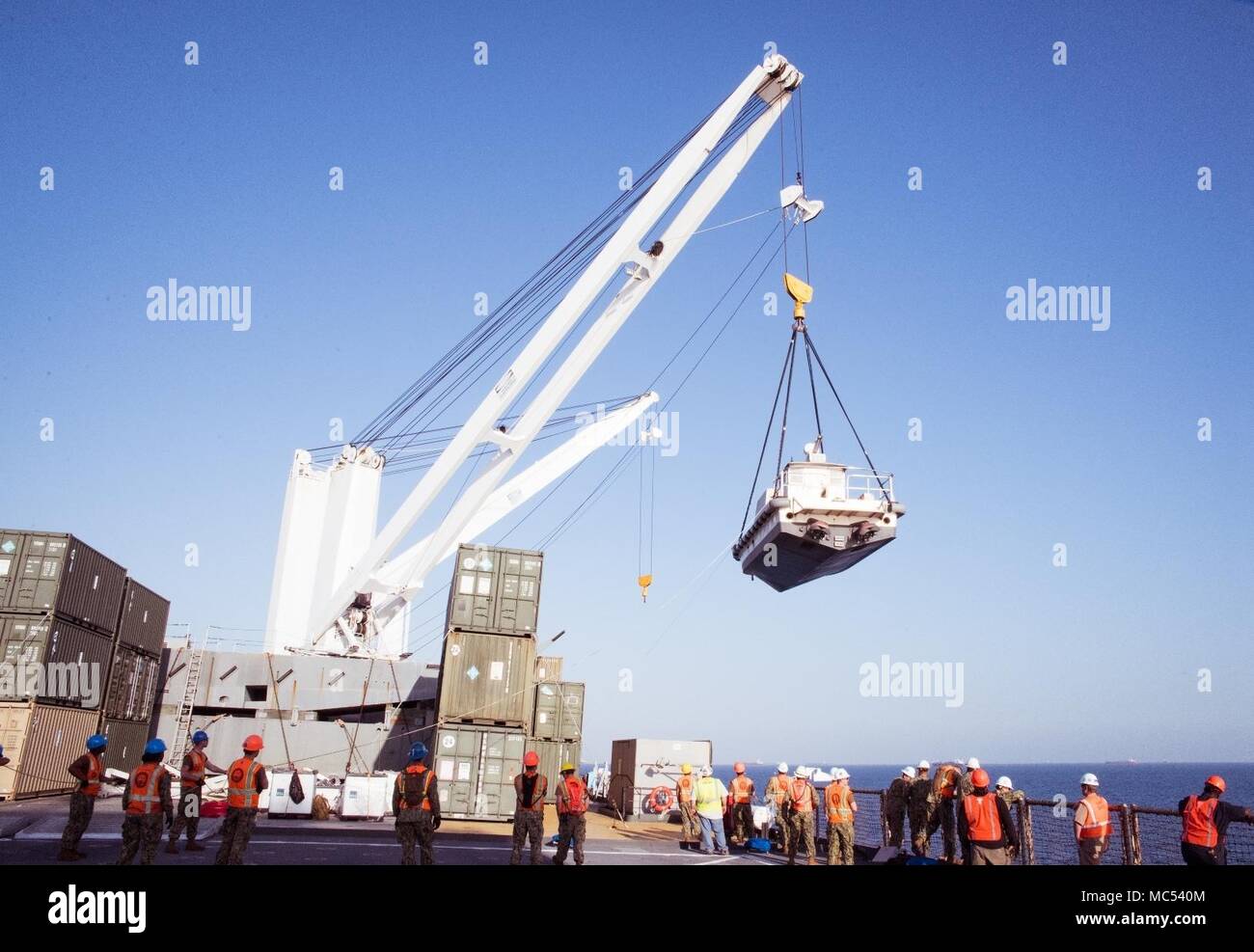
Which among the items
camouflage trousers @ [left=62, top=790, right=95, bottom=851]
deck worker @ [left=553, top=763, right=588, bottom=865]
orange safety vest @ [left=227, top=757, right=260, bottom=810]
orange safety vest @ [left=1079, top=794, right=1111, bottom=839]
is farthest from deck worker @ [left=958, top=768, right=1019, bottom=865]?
camouflage trousers @ [left=62, top=790, right=95, bottom=851]

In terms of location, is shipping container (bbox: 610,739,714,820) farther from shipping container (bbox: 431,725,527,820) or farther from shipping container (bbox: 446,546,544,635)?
shipping container (bbox: 446,546,544,635)

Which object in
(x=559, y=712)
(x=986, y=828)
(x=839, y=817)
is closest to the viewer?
(x=986, y=828)

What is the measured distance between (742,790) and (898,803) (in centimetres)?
462

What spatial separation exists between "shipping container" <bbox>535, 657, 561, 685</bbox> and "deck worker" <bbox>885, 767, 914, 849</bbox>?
1495 cm

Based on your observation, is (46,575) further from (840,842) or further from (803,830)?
(840,842)

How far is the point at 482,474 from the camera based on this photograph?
3062cm

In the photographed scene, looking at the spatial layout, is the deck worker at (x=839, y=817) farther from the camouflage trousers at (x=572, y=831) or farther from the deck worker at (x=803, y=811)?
the camouflage trousers at (x=572, y=831)

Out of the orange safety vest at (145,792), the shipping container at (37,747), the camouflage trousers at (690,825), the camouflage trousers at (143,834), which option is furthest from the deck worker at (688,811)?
the shipping container at (37,747)

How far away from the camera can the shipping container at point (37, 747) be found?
20406mm

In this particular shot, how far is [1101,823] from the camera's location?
11.9 meters

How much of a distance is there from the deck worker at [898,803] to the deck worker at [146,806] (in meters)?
12.1

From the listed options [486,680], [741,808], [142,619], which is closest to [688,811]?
[741,808]
